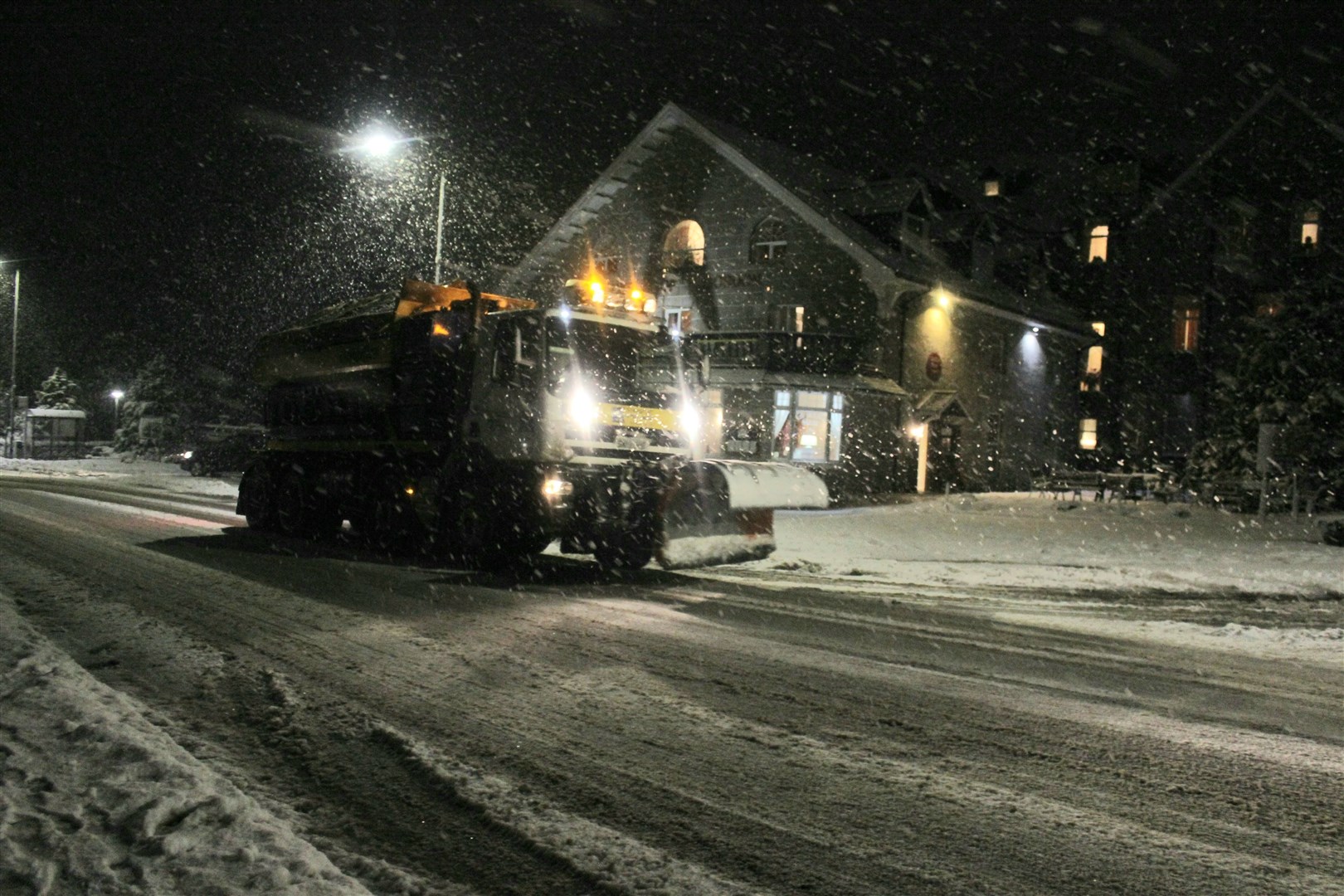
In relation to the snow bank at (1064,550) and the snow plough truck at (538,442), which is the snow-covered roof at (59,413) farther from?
the snow plough truck at (538,442)

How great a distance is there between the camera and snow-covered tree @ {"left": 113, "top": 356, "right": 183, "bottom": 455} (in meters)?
49.5

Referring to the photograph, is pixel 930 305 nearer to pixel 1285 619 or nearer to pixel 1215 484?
pixel 1215 484

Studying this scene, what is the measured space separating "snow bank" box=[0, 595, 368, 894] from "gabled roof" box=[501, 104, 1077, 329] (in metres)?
25.6

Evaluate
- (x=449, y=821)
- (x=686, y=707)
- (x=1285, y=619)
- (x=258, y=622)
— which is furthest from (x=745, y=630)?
(x=1285, y=619)

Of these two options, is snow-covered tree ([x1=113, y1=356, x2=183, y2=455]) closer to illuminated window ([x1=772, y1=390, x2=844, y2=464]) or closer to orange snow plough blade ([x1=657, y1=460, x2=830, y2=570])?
illuminated window ([x1=772, y1=390, x2=844, y2=464])

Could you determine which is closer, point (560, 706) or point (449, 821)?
point (449, 821)

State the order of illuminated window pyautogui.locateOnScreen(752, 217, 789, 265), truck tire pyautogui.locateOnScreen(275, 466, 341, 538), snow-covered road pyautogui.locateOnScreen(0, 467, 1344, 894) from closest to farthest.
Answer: snow-covered road pyautogui.locateOnScreen(0, 467, 1344, 894), truck tire pyautogui.locateOnScreen(275, 466, 341, 538), illuminated window pyautogui.locateOnScreen(752, 217, 789, 265)

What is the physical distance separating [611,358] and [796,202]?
1883cm

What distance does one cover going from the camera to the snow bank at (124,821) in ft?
11.9

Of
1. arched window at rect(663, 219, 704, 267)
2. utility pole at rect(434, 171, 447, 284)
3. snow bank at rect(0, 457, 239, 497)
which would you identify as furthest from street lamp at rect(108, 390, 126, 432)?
utility pole at rect(434, 171, 447, 284)

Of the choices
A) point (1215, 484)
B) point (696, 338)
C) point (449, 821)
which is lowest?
point (449, 821)

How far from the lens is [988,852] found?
164 inches

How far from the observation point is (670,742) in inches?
220

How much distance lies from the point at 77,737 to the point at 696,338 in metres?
25.3
